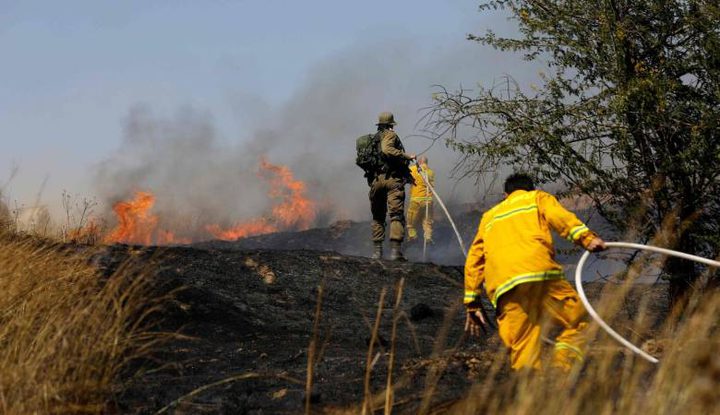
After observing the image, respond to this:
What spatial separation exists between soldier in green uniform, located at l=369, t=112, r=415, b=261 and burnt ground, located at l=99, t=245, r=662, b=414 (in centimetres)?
109

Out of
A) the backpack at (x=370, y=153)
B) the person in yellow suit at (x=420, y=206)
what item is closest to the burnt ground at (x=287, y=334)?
the backpack at (x=370, y=153)

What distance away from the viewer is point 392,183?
13.9 meters

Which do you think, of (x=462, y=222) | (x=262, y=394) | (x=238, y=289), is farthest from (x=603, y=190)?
(x=462, y=222)

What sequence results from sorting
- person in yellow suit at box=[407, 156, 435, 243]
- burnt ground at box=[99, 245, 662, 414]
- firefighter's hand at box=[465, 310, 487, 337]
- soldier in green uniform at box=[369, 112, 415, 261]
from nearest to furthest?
burnt ground at box=[99, 245, 662, 414]
firefighter's hand at box=[465, 310, 487, 337]
soldier in green uniform at box=[369, 112, 415, 261]
person in yellow suit at box=[407, 156, 435, 243]

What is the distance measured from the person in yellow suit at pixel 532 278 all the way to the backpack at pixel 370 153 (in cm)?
770

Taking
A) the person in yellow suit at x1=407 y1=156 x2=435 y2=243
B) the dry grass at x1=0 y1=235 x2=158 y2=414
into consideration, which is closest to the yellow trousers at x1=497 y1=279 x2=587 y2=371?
the dry grass at x1=0 y1=235 x2=158 y2=414

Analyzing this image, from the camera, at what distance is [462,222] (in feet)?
142

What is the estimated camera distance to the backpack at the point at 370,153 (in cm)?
Answer: 1380

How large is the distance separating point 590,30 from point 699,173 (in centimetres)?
206

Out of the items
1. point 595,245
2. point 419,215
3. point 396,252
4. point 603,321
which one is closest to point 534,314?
point 603,321

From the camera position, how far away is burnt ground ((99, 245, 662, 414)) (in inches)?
241

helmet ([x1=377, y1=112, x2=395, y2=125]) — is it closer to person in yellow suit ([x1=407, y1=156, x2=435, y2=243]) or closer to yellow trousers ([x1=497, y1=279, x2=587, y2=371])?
person in yellow suit ([x1=407, y1=156, x2=435, y2=243])

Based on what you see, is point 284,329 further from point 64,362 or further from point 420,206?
point 420,206

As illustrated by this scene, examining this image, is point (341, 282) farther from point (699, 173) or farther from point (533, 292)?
point (533, 292)
